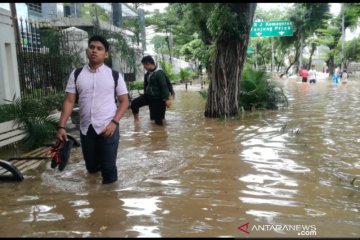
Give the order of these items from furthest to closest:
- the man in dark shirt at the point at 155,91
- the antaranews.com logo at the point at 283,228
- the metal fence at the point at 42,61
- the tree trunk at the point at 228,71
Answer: the tree trunk at the point at 228,71 → the metal fence at the point at 42,61 → the man in dark shirt at the point at 155,91 → the antaranews.com logo at the point at 283,228

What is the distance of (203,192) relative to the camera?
13.7ft

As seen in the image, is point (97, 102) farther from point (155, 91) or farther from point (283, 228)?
point (155, 91)

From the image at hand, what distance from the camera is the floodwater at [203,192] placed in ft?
10.7

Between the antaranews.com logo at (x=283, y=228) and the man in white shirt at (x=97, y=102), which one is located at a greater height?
the man in white shirt at (x=97, y=102)

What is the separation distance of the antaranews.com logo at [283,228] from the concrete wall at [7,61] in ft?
22.2

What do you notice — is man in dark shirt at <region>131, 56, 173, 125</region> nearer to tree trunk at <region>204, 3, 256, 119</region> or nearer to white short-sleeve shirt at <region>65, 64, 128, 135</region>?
tree trunk at <region>204, 3, 256, 119</region>

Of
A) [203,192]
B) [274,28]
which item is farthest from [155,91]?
[274,28]

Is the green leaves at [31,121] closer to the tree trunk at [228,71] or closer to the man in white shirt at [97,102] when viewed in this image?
the man in white shirt at [97,102]

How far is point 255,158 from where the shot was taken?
18.7 feet

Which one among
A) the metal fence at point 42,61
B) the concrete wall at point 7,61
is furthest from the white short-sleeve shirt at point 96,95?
the metal fence at point 42,61

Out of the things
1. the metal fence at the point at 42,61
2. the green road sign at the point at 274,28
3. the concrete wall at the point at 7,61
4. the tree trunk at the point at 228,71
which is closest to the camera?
the concrete wall at the point at 7,61

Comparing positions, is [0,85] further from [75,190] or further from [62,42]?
[75,190]

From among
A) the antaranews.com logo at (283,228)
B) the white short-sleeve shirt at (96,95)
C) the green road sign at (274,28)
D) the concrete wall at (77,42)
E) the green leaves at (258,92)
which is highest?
the green road sign at (274,28)

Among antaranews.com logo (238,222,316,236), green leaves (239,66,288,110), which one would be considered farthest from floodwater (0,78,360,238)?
green leaves (239,66,288,110)
